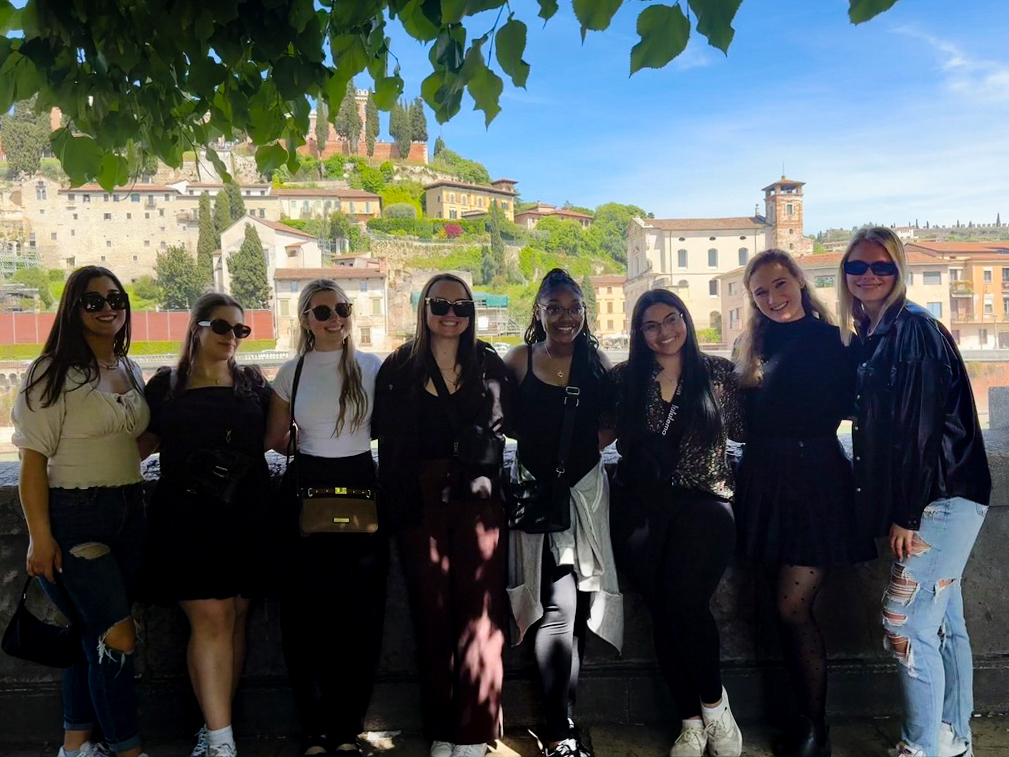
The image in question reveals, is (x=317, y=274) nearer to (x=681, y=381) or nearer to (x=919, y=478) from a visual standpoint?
(x=681, y=381)

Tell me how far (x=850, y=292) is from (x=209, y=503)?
80.3 inches

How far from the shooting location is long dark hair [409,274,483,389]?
247cm

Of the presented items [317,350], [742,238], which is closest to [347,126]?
[742,238]

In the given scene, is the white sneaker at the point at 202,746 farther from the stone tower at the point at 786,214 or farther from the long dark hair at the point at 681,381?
the stone tower at the point at 786,214

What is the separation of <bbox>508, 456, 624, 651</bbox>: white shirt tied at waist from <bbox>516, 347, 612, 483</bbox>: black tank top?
0.04 meters

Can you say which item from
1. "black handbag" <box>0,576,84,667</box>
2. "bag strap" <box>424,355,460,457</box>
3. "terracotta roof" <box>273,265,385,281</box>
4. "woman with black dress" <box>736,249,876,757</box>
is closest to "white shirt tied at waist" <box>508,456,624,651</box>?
"bag strap" <box>424,355,460,457</box>

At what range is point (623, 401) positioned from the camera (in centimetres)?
249

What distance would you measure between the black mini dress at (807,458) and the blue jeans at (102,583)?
1896mm

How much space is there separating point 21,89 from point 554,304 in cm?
151

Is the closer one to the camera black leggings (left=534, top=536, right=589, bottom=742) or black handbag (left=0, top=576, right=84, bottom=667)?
black handbag (left=0, top=576, right=84, bottom=667)

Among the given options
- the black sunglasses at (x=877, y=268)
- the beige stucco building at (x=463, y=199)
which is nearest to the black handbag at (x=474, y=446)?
the black sunglasses at (x=877, y=268)

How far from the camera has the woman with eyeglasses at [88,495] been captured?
7.22ft

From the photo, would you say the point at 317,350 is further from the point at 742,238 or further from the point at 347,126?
the point at 347,126

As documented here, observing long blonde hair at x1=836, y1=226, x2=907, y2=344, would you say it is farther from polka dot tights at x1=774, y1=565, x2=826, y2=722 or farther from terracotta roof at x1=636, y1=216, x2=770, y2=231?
terracotta roof at x1=636, y1=216, x2=770, y2=231
